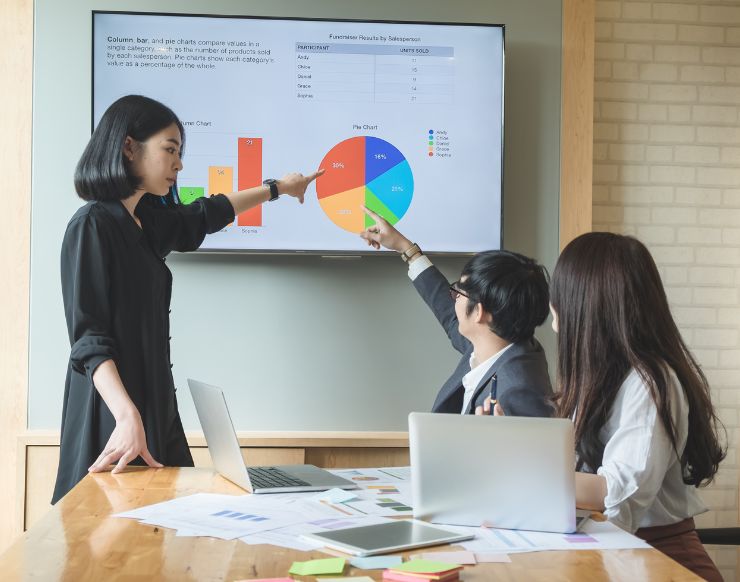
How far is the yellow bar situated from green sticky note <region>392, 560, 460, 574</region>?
6.89ft

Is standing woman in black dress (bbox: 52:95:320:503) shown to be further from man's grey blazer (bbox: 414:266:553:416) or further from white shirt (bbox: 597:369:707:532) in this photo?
white shirt (bbox: 597:369:707:532)

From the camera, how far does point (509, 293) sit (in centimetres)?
238

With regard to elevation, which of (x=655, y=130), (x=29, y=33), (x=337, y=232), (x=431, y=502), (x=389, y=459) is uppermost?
(x=29, y=33)

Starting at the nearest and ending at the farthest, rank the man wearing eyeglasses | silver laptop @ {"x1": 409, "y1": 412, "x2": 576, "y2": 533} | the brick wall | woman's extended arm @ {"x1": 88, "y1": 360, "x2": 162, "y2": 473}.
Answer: silver laptop @ {"x1": 409, "y1": 412, "x2": 576, "y2": 533} < woman's extended arm @ {"x1": 88, "y1": 360, "x2": 162, "y2": 473} < the man wearing eyeglasses < the brick wall

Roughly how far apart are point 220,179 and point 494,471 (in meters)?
1.94

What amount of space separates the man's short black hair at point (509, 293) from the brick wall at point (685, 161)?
123 cm

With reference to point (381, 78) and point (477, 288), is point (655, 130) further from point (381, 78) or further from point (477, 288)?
point (477, 288)

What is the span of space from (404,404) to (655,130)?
1.49 meters

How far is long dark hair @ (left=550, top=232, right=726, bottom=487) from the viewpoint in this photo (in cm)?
182

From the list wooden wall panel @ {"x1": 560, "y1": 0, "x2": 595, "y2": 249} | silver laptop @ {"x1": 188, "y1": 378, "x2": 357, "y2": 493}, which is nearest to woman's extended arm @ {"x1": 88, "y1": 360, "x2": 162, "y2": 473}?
silver laptop @ {"x1": 188, "y1": 378, "x2": 357, "y2": 493}

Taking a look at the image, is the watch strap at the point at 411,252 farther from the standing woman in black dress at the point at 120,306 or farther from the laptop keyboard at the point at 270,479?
the laptop keyboard at the point at 270,479

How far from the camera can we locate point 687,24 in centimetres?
355

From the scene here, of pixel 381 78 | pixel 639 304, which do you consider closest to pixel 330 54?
pixel 381 78

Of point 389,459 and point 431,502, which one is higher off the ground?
point 431,502
